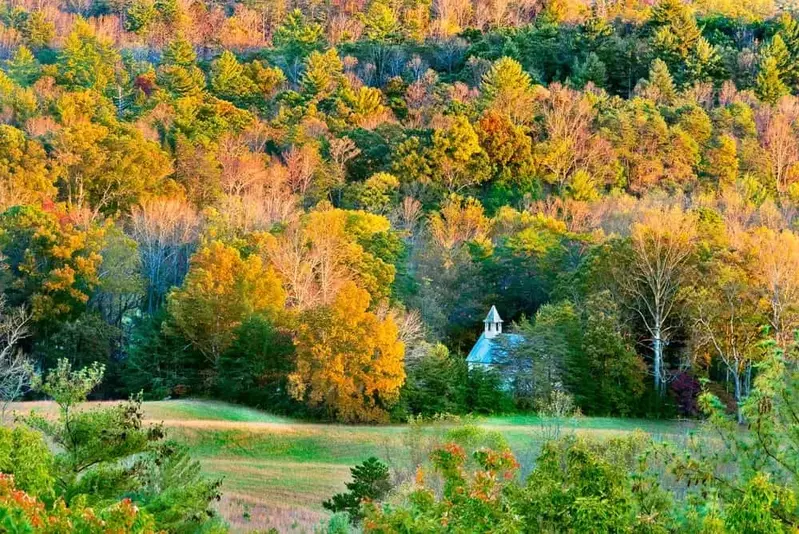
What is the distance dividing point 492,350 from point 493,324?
7.08ft

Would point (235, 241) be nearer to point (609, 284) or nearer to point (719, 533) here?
point (609, 284)

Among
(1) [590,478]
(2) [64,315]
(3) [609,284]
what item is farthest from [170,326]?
(1) [590,478]

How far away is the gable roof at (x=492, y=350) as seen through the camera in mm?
37656

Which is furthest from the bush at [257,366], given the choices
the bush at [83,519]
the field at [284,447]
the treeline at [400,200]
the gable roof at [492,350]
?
the bush at [83,519]

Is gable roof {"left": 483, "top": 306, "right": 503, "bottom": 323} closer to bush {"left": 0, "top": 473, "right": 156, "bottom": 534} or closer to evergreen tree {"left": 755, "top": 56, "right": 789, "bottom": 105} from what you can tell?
bush {"left": 0, "top": 473, "right": 156, "bottom": 534}

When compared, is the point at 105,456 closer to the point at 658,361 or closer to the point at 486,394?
the point at 486,394

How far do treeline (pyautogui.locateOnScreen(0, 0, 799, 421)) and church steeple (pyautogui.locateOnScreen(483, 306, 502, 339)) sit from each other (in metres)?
1.49

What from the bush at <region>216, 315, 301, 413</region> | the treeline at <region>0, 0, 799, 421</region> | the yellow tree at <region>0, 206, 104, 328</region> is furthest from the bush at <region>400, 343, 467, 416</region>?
the yellow tree at <region>0, 206, 104, 328</region>

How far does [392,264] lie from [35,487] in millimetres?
32365

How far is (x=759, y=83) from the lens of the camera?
216ft

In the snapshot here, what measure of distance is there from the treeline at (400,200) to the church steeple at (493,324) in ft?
4.88

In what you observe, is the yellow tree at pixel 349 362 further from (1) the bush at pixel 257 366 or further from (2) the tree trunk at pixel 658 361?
(2) the tree trunk at pixel 658 361

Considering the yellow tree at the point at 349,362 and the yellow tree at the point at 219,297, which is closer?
the yellow tree at the point at 349,362

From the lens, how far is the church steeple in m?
39.9
